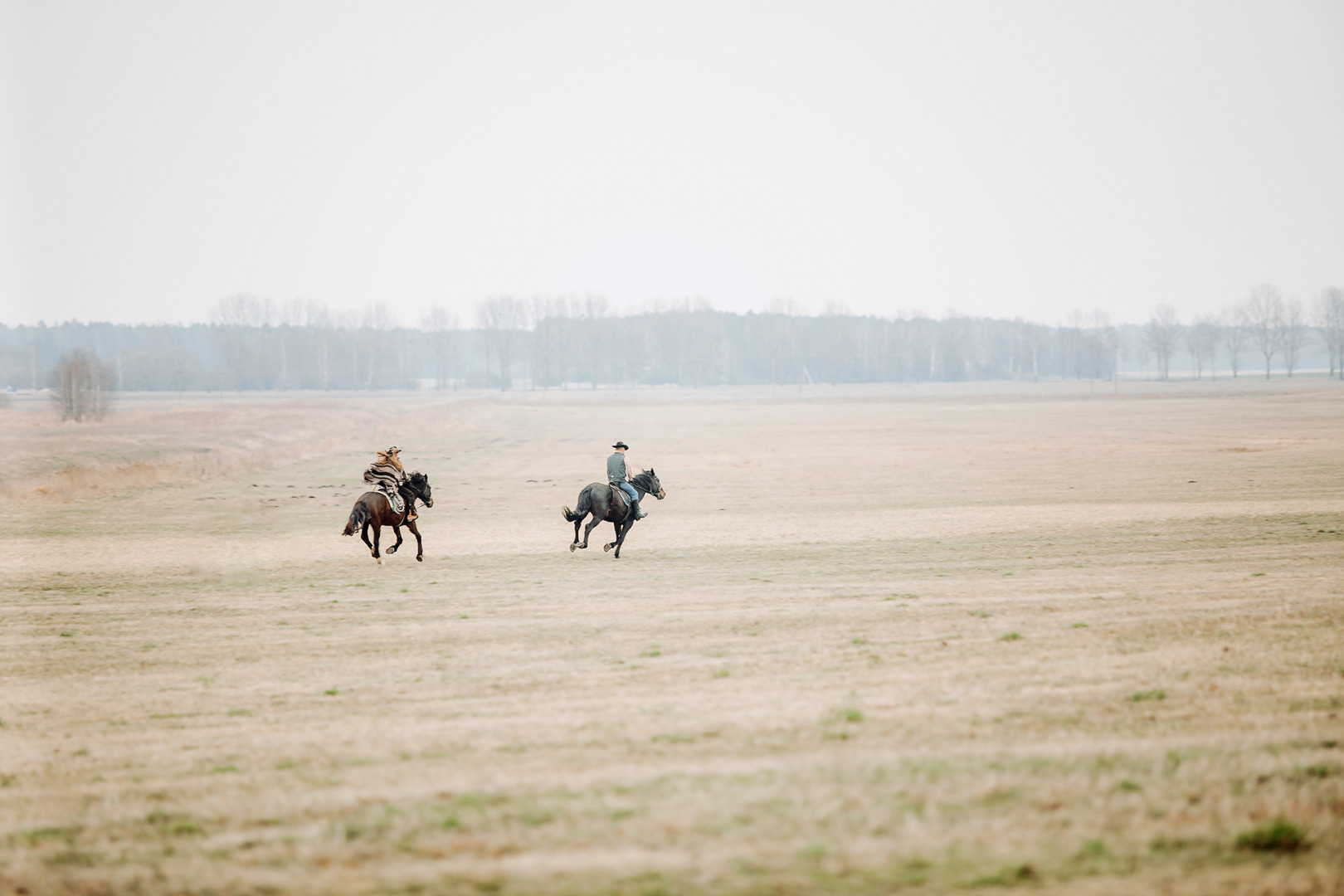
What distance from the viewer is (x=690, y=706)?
30.7ft

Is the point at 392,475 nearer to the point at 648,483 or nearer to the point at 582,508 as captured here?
the point at 582,508

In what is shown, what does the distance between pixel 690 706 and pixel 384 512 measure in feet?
39.0

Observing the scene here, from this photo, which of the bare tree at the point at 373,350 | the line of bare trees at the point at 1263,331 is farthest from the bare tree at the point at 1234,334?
the bare tree at the point at 373,350

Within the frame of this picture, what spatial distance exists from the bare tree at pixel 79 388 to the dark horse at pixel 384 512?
2305 inches

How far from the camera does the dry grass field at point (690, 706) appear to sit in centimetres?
617

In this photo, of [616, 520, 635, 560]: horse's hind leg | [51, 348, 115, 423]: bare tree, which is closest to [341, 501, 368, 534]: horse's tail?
[616, 520, 635, 560]: horse's hind leg

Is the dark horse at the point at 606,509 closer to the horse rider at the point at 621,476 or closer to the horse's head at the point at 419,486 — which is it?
the horse rider at the point at 621,476

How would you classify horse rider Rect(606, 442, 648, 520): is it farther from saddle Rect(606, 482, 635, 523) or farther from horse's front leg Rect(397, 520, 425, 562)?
horse's front leg Rect(397, 520, 425, 562)

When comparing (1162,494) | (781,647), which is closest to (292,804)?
(781,647)

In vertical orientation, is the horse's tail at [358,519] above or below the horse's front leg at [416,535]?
above

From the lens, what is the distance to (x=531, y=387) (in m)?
180

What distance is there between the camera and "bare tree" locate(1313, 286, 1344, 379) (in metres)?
139

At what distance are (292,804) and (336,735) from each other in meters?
1.72

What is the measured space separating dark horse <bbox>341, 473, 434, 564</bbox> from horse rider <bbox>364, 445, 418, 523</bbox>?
18mm
